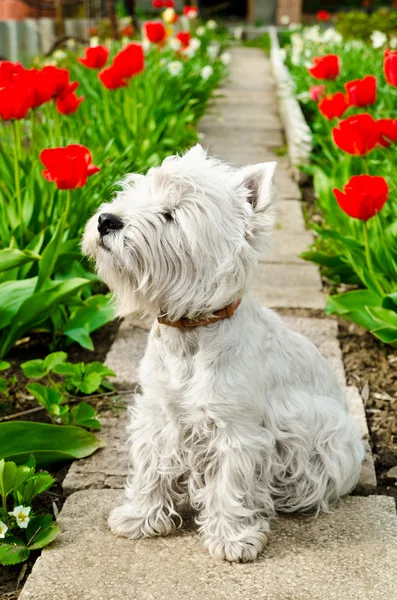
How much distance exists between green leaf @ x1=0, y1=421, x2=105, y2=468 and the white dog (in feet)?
0.95

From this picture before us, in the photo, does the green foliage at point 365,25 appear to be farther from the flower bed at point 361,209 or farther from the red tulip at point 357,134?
the red tulip at point 357,134

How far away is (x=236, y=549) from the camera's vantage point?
2.47m

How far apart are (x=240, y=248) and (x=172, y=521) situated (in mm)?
979

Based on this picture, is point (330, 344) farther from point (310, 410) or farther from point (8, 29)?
point (8, 29)

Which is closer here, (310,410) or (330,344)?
(310,410)

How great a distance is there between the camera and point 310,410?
270 cm

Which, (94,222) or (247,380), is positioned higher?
(94,222)

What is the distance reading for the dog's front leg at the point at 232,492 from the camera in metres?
2.46

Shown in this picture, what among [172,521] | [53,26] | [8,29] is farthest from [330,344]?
[53,26]

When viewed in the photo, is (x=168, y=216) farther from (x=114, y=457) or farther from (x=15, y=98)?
(x=15, y=98)

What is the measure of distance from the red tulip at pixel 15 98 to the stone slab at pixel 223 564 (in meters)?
1.68

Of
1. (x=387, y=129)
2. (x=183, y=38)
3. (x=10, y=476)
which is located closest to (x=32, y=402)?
(x=10, y=476)

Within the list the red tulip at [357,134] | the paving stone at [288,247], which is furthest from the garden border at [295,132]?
the red tulip at [357,134]

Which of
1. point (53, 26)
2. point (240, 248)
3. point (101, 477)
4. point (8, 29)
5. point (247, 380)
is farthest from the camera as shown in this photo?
point (53, 26)
